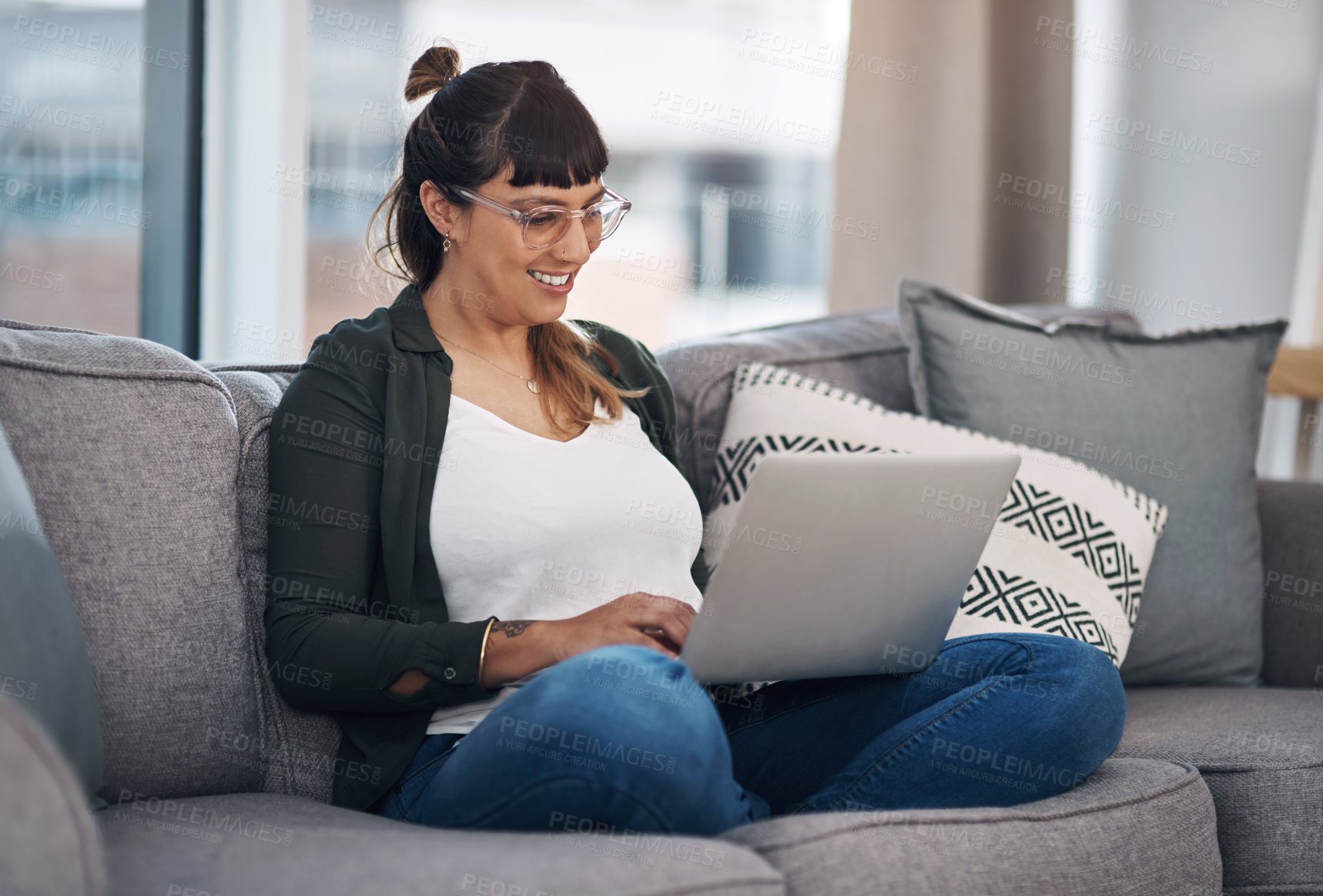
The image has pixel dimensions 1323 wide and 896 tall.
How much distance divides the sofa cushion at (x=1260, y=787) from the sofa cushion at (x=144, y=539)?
0.96 m

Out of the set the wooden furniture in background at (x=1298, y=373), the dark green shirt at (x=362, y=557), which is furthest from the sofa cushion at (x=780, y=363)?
the wooden furniture in background at (x=1298, y=373)

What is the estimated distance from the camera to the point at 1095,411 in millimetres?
1584

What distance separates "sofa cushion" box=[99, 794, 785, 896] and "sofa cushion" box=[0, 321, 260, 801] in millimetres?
128

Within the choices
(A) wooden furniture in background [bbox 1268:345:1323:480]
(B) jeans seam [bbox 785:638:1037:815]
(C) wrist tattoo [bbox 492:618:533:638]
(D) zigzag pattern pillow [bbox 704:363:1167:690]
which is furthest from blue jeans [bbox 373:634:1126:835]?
(A) wooden furniture in background [bbox 1268:345:1323:480]

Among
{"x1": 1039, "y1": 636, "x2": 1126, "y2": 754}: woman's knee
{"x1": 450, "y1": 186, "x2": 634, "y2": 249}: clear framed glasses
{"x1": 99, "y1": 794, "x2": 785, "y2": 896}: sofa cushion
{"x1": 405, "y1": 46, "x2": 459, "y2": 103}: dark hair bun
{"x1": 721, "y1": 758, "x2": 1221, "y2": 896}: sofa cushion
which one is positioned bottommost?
{"x1": 721, "y1": 758, "x2": 1221, "y2": 896}: sofa cushion

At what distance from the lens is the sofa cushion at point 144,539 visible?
39.4 inches

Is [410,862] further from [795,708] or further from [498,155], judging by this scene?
[498,155]

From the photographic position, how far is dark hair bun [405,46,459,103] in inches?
51.3

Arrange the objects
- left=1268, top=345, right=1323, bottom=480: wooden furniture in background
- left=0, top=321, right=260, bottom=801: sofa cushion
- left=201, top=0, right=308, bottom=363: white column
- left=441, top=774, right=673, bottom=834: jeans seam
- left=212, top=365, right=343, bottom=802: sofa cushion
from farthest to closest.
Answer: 1. left=201, top=0, right=308, bottom=363: white column
2. left=1268, top=345, right=1323, bottom=480: wooden furniture in background
3. left=212, top=365, right=343, bottom=802: sofa cushion
4. left=0, top=321, right=260, bottom=801: sofa cushion
5. left=441, top=774, right=673, bottom=834: jeans seam

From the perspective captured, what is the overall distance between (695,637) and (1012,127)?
199 cm

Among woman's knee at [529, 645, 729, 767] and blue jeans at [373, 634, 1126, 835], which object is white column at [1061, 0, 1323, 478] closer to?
blue jeans at [373, 634, 1126, 835]

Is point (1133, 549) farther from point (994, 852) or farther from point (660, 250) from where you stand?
point (660, 250)

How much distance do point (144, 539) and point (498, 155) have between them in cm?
54

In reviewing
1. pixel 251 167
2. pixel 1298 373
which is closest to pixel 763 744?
pixel 1298 373
